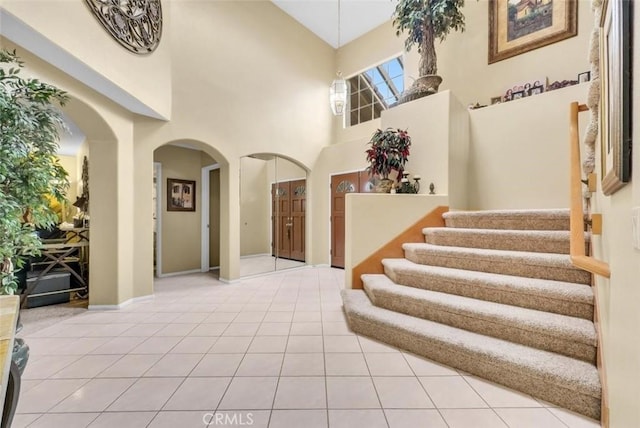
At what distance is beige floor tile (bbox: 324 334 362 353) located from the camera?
239 cm

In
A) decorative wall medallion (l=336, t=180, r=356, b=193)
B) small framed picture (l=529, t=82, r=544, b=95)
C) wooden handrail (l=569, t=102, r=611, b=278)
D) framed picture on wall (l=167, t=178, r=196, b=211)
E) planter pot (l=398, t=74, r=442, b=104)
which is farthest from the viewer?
decorative wall medallion (l=336, t=180, r=356, b=193)

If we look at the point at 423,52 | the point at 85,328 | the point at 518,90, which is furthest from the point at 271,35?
the point at 85,328

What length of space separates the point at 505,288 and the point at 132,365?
312 centimetres

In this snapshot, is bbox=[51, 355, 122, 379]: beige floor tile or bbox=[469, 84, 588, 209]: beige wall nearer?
bbox=[51, 355, 122, 379]: beige floor tile

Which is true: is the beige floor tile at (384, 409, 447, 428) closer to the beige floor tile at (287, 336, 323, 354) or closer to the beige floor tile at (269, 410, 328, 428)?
the beige floor tile at (269, 410, 328, 428)

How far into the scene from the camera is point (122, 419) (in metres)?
1.60

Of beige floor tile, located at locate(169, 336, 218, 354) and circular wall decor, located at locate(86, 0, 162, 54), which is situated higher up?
circular wall decor, located at locate(86, 0, 162, 54)

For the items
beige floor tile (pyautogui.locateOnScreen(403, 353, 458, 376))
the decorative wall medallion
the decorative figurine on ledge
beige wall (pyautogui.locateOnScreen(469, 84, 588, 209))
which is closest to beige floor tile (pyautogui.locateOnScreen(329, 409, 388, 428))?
beige floor tile (pyautogui.locateOnScreen(403, 353, 458, 376))

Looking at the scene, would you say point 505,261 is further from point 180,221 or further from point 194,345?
point 180,221

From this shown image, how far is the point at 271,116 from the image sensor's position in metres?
5.50

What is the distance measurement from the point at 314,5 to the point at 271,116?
2633 mm

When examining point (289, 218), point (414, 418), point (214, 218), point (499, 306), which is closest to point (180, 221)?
point (214, 218)

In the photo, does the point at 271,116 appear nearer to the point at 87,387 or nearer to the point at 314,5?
the point at 314,5

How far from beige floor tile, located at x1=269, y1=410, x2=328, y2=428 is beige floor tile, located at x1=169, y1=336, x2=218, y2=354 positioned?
1.09 m
